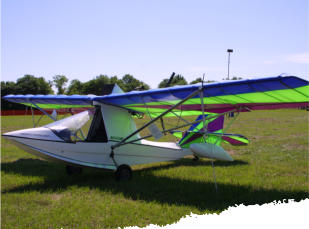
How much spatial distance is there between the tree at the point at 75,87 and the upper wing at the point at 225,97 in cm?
9485

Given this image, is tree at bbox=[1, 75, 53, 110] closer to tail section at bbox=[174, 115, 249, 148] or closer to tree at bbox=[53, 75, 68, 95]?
tree at bbox=[53, 75, 68, 95]

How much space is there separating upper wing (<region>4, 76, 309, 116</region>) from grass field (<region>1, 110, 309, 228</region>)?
1878 millimetres

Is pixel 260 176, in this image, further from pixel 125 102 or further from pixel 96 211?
pixel 96 211

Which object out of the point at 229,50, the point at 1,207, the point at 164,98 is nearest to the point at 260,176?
the point at 164,98

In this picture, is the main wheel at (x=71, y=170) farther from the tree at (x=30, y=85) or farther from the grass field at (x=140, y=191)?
the tree at (x=30, y=85)

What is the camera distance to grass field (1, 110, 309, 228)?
4.70 metres

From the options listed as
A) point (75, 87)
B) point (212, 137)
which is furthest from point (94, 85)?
point (212, 137)

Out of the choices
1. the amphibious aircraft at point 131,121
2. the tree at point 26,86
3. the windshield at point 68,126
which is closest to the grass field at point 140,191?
the amphibious aircraft at point 131,121

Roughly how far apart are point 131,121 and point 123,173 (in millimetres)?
1713

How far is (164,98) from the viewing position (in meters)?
6.78

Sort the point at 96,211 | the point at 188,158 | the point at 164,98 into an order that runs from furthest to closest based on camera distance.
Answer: the point at 188,158
the point at 164,98
the point at 96,211

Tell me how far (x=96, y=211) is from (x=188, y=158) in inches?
247

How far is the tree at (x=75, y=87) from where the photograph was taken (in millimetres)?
101019

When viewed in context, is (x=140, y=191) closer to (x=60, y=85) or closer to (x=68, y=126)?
(x=68, y=126)
